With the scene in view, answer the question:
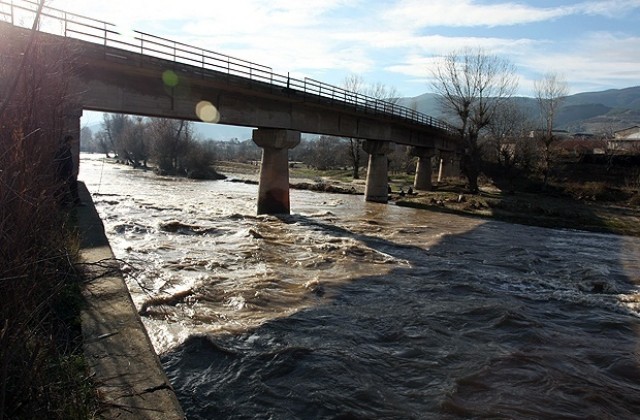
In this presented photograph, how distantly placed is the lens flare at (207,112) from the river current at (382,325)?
19.9ft

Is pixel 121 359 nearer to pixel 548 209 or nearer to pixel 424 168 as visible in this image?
pixel 548 209

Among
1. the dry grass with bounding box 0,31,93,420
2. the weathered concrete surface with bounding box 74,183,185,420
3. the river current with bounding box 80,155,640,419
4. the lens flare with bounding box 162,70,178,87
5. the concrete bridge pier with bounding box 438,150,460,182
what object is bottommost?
the river current with bounding box 80,155,640,419

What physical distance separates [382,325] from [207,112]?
1648cm

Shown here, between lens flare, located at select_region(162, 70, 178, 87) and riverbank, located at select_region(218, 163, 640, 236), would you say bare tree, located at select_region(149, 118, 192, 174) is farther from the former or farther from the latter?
lens flare, located at select_region(162, 70, 178, 87)

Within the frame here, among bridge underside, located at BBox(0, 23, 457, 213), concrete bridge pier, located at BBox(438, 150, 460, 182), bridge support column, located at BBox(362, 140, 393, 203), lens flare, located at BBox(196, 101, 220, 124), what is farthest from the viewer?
concrete bridge pier, located at BBox(438, 150, 460, 182)

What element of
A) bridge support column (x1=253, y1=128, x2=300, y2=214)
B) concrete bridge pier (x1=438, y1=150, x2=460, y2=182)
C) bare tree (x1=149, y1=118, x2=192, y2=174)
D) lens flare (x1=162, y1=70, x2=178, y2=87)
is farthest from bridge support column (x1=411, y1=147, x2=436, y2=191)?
bare tree (x1=149, y1=118, x2=192, y2=174)

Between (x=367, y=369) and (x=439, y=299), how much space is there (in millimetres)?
4450

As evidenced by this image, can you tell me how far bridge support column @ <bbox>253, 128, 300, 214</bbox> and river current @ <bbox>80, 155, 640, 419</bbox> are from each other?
7.71m

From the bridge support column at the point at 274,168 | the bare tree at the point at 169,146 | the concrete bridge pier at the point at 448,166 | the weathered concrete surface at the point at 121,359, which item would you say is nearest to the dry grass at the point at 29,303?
the weathered concrete surface at the point at 121,359

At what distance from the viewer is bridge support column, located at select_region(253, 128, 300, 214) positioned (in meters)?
26.9

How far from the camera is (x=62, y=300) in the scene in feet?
20.3

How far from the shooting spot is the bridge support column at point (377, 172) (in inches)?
1495

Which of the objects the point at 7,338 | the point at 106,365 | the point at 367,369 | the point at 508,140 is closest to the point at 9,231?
the point at 7,338

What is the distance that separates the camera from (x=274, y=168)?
89.9 feet
